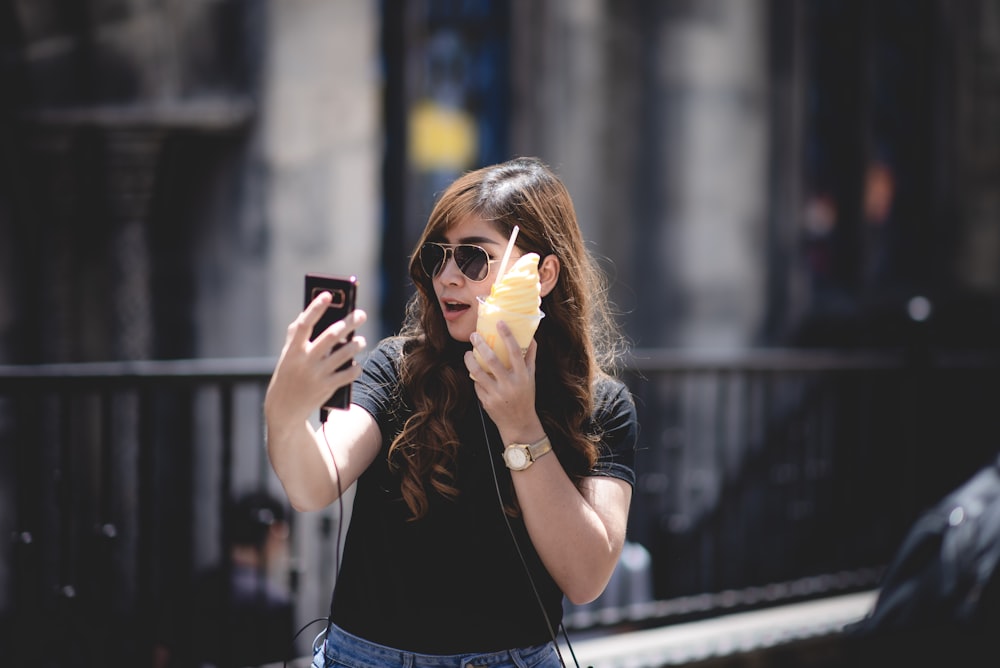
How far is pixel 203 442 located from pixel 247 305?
2.72 feet

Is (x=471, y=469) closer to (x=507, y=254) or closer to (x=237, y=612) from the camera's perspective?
(x=507, y=254)

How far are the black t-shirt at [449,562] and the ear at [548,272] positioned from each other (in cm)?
31

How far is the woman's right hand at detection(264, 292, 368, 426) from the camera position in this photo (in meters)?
2.04

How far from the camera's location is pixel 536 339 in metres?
2.52

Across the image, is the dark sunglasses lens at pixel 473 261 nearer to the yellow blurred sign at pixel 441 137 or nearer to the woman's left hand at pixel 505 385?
the woman's left hand at pixel 505 385

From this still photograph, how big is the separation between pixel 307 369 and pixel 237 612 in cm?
317

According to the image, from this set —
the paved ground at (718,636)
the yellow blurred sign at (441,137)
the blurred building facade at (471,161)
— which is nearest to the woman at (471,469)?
the blurred building facade at (471,161)

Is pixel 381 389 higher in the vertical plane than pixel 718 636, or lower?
higher

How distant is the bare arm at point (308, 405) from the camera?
204cm

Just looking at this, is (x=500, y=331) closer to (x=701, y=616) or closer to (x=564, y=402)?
(x=564, y=402)

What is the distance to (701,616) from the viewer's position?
6191mm

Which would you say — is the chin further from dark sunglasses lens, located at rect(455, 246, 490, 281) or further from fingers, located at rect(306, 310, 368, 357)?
fingers, located at rect(306, 310, 368, 357)

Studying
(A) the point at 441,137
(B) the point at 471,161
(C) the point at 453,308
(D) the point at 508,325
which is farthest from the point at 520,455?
(B) the point at 471,161

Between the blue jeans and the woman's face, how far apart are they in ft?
2.15
